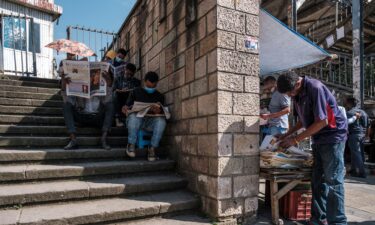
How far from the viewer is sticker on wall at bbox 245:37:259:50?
3809 mm

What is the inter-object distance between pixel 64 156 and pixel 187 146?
1746mm

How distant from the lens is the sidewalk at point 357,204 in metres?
3.74

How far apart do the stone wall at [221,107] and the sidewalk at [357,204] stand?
0.44 metres

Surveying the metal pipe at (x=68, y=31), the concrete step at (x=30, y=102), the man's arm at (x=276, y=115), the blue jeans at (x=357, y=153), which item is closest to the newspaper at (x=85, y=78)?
the concrete step at (x=30, y=102)

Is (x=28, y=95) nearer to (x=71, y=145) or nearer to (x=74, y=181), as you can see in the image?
(x=71, y=145)

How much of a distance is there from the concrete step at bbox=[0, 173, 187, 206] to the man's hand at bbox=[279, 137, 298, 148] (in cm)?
148

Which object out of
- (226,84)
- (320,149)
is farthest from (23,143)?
(320,149)

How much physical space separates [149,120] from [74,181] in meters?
1.49

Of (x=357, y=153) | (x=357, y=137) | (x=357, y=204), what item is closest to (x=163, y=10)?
(x=357, y=204)

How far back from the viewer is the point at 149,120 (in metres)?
4.78

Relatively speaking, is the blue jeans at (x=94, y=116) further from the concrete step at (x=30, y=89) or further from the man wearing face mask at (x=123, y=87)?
the concrete step at (x=30, y=89)

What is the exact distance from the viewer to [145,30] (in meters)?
6.44

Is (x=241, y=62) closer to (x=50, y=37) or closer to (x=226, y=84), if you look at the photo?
(x=226, y=84)

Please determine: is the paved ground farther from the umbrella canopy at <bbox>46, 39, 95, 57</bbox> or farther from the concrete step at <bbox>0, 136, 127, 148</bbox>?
the umbrella canopy at <bbox>46, 39, 95, 57</bbox>
